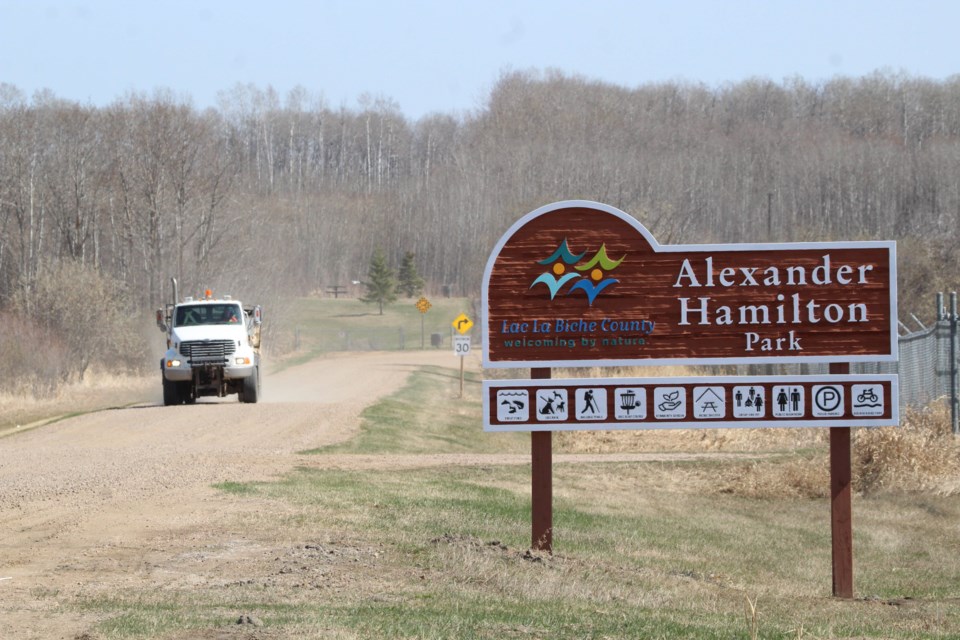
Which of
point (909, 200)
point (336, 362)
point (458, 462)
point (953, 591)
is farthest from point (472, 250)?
point (953, 591)

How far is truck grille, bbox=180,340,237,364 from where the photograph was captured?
2808 cm

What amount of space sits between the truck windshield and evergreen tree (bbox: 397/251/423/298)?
254 feet

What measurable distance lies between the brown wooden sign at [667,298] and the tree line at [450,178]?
1663 inches

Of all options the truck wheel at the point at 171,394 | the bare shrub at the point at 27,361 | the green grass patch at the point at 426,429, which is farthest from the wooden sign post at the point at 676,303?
the bare shrub at the point at 27,361

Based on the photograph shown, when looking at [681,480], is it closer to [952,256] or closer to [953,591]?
[953,591]

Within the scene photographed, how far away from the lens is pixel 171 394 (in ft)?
97.9

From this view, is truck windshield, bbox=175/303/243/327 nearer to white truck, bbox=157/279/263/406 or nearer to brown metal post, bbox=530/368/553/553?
white truck, bbox=157/279/263/406

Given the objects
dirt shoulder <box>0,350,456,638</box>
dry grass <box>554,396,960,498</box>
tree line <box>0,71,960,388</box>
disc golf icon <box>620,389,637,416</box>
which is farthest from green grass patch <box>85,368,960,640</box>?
tree line <box>0,71,960,388</box>

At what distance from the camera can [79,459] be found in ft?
60.4

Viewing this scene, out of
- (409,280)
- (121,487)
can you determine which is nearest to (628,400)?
(121,487)

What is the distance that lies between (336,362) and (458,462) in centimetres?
3992

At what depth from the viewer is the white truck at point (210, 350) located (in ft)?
92.5

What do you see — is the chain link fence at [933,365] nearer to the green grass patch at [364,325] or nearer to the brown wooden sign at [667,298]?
the brown wooden sign at [667,298]

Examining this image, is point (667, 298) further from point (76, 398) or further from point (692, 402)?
point (76, 398)
